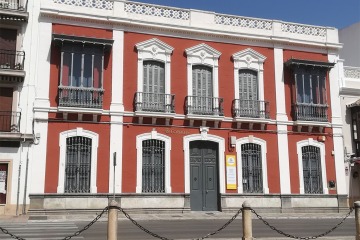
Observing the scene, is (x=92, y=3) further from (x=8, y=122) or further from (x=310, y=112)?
(x=310, y=112)

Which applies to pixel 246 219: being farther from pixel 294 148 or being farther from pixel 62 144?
pixel 294 148

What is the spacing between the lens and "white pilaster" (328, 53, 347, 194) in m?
22.9

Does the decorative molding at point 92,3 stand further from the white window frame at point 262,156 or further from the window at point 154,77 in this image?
the white window frame at point 262,156

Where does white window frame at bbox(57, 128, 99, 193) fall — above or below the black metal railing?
below

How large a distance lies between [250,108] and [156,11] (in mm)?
6809

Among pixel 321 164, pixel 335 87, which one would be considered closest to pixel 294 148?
pixel 321 164

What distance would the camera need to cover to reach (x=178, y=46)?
21.7 m

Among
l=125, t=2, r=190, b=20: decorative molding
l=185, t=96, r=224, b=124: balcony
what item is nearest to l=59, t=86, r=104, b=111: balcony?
l=185, t=96, r=224, b=124: balcony

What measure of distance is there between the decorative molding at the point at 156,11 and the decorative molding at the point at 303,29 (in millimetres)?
5638

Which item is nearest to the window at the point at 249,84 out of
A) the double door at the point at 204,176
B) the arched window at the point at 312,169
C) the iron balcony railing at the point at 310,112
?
the iron balcony railing at the point at 310,112

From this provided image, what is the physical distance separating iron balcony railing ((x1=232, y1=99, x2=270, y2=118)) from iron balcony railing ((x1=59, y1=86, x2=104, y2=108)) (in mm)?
6757

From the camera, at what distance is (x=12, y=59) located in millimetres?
19188

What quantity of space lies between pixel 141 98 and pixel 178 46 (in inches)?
135

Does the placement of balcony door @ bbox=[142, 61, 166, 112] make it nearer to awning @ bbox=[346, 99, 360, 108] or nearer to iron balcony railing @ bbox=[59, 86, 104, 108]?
iron balcony railing @ bbox=[59, 86, 104, 108]
